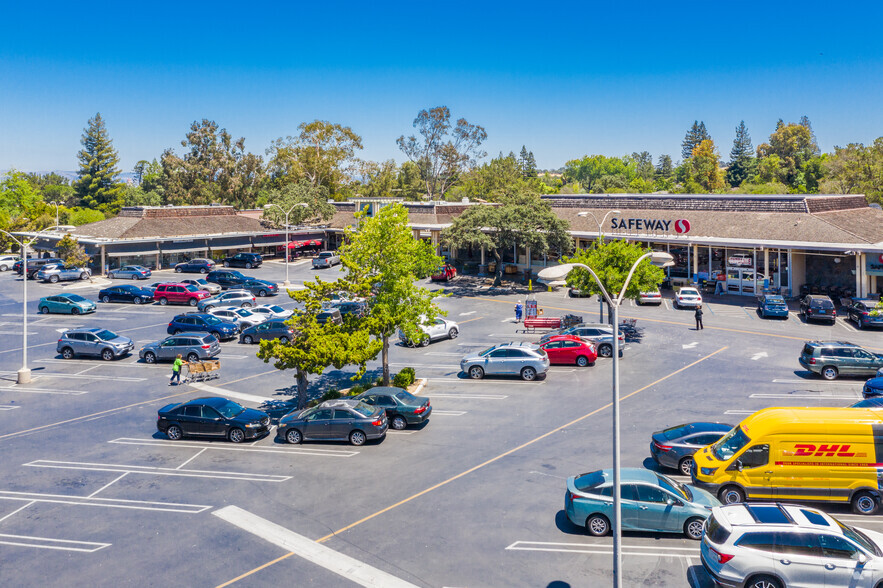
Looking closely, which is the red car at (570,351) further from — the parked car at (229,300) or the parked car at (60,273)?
the parked car at (60,273)

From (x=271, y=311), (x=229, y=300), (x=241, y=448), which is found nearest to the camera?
(x=241, y=448)

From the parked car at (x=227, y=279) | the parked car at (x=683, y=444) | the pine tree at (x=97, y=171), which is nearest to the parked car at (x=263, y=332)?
the parked car at (x=227, y=279)

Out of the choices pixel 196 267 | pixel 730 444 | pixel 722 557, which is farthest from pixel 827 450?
pixel 196 267

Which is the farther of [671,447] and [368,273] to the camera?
[368,273]

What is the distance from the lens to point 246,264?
72188mm

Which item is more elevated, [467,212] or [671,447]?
[467,212]

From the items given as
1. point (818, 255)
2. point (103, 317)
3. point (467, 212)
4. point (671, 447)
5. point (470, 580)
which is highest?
point (467, 212)

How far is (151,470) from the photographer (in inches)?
938

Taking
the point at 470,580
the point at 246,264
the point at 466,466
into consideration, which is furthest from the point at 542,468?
the point at 246,264

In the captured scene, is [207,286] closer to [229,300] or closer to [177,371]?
[229,300]

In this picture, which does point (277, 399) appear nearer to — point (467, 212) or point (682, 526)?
point (682, 526)

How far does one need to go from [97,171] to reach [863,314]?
360ft

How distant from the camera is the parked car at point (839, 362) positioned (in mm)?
31922

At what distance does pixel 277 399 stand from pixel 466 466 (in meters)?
12.3
